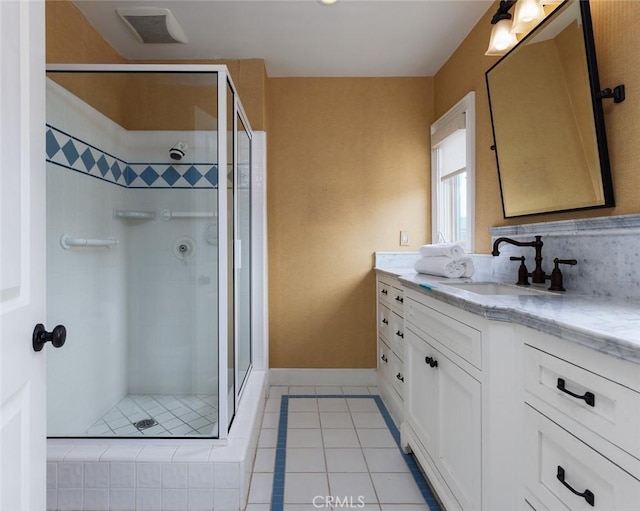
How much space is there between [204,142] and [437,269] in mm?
1416

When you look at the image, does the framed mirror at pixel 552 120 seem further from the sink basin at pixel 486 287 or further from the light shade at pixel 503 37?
the sink basin at pixel 486 287

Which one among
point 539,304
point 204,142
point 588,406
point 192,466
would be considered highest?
point 204,142

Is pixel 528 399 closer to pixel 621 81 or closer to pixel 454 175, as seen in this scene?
pixel 621 81

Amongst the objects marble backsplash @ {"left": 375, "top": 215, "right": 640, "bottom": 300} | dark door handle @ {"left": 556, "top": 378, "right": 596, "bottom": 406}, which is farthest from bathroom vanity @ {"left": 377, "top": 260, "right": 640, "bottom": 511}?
marble backsplash @ {"left": 375, "top": 215, "right": 640, "bottom": 300}

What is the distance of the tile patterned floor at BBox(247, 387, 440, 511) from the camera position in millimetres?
1580

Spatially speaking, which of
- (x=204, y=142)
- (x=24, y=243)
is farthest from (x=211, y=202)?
(x=24, y=243)

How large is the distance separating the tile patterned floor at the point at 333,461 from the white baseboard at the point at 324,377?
264 millimetres

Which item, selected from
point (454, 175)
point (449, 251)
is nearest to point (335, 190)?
point (454, 175)

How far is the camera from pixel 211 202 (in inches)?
69.6

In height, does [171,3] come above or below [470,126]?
above

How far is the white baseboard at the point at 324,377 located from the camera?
2.91 m

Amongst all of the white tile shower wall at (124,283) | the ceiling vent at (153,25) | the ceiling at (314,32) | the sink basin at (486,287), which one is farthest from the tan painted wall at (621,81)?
the ceiling vent at (153,25)

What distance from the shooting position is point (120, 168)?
207 cm

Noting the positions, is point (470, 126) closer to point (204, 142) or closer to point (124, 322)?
point (204, 142)
